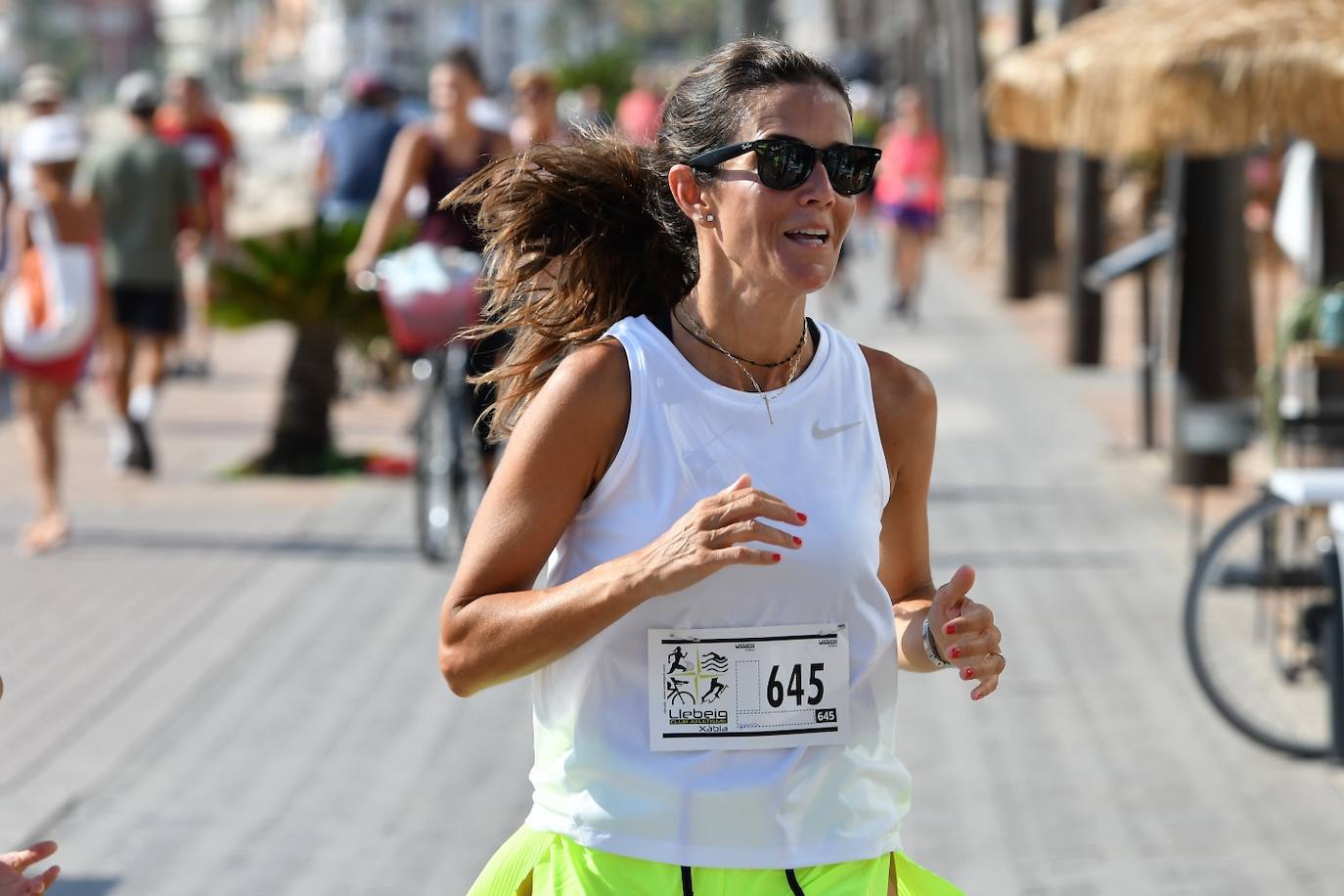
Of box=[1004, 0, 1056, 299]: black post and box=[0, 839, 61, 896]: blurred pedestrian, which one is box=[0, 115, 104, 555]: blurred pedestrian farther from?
box=[1004, 0, 1056, 299]: black post

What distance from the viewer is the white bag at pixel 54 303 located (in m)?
8.88

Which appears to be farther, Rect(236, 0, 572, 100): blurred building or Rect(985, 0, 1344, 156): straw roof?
Rect(236, 0, 572, 100): blurred building

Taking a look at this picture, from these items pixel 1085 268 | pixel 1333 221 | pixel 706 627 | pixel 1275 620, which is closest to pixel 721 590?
pixel 706 627

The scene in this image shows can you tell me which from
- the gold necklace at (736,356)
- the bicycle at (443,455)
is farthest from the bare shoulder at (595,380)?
the bicycle at (443,455)

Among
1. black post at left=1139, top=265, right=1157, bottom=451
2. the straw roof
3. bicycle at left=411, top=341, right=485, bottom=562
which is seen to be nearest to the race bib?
the straw roof

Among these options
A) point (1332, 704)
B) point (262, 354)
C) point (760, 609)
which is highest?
point (760, 609)

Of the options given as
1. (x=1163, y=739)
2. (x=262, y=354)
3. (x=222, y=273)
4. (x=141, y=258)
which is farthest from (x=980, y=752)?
(x=262, y=354)

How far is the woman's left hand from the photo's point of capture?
2732 mm

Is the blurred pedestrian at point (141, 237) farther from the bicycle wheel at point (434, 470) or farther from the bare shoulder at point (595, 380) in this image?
the bare shoulder at point (595, 380)

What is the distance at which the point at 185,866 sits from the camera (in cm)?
518

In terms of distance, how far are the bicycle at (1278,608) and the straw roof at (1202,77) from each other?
187 cm

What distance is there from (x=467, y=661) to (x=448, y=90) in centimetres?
638

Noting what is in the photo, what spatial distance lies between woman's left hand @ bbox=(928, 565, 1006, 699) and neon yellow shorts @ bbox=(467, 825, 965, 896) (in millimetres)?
266

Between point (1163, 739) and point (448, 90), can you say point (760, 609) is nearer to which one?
point (1163, 739)
